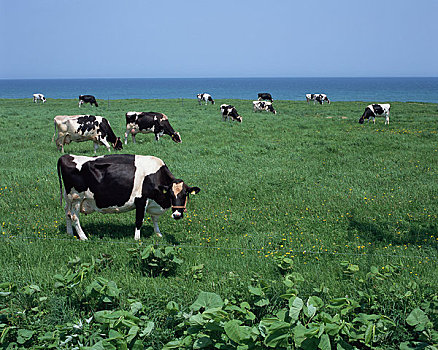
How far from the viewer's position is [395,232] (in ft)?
25.2

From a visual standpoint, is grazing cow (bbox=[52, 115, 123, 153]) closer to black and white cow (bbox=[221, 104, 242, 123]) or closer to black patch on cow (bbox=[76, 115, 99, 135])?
black patch on cow (bbox=[76, 115, 99, 135])

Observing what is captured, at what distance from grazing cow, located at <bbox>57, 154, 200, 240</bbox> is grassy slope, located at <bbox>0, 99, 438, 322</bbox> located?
67 cm

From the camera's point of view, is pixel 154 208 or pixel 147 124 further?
pixel 147 124

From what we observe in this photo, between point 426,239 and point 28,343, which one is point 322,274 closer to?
point 426,239

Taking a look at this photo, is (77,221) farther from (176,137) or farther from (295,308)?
(176,137)

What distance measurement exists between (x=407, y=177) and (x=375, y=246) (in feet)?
18.2

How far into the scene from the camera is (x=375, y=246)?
7.15m

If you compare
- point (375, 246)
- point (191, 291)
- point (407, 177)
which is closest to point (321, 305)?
point (191, 291)

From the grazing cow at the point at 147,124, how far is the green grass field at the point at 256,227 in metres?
2.61

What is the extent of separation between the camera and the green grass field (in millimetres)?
5207

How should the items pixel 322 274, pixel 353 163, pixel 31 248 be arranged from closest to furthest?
pixel 322 274 → pixel 31 248 → pixel 353 163

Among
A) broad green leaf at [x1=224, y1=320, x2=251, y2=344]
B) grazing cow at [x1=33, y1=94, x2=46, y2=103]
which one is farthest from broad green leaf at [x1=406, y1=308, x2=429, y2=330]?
grazing cow at [x1=33, y1=94, x2=46, y2=103]

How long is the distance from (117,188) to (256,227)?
10.5ft

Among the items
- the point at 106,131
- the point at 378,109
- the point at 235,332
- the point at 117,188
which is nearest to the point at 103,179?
the point at 117,188
